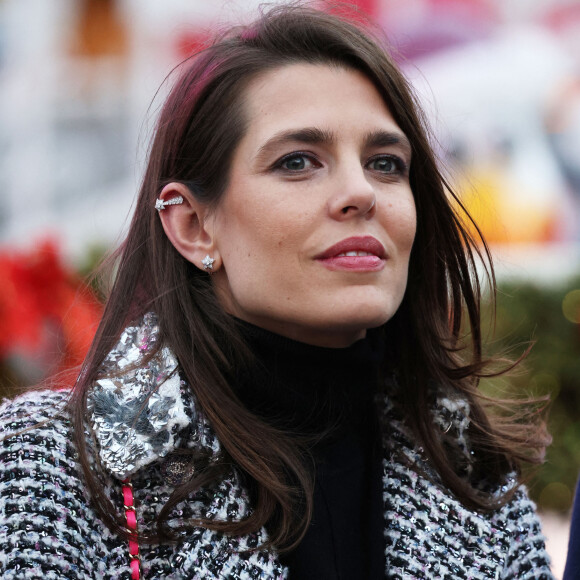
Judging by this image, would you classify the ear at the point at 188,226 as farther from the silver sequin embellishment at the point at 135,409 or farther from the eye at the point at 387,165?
the eye at the point at 387,165

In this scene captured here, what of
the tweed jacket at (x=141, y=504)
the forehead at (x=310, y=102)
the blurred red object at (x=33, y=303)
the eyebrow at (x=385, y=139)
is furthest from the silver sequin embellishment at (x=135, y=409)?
the blurred red object at (x=33, y=303)

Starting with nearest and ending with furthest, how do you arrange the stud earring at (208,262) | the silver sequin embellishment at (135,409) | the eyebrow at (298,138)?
the silver sequin embellishment at (135,409)
the eyebrow at (298,138)
the stud earring at (208,262)

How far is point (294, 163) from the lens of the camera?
2486 millimetres

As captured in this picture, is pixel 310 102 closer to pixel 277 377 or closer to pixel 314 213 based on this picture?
pixel 314 213

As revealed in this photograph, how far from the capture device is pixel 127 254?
273 centimetres

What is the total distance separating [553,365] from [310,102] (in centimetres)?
364

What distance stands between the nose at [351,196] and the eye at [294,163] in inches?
3.7

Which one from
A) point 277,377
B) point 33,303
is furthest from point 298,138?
point 33,303

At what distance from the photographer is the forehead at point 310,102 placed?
2.51 metres

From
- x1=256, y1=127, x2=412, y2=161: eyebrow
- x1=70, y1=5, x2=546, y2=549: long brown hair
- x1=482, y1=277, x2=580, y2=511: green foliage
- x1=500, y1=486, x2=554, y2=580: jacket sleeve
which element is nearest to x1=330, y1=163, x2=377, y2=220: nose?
x1=256, y1=127, x2=412, y2=161: eyebrow

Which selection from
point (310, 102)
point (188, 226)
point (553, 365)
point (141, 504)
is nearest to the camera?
point (141, 504)

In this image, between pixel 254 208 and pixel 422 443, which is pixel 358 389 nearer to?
pixel 422 443

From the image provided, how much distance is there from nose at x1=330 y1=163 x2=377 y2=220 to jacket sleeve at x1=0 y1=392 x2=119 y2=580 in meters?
0.87

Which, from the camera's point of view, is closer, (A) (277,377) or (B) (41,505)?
(B) (41,505)
